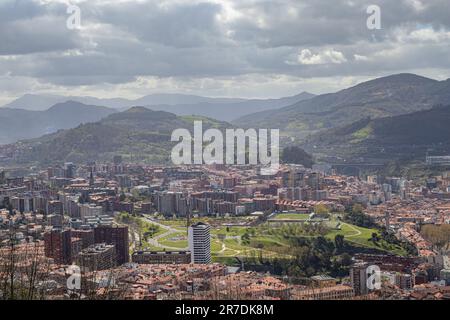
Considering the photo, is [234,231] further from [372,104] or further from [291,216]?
[372,104]

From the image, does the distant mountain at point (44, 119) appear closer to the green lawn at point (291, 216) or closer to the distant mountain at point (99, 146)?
the distant mountain at point (99, 146)

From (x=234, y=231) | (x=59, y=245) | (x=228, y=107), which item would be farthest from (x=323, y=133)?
(x=228, y=107)

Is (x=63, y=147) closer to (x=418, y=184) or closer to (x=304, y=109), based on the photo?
(x=418, y=184)

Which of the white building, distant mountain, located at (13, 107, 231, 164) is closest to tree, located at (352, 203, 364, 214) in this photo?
the white building

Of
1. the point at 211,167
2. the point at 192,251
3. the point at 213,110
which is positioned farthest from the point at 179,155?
the point at 213,110

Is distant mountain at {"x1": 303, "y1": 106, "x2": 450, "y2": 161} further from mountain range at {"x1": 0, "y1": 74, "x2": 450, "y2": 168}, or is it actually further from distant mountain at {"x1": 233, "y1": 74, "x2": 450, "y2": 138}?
distant mountain at {"x1": 233, "y1": 74, "x2": 450, "y2": 138}

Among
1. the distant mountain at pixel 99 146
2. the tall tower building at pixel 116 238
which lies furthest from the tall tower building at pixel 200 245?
the distant mountain at pixel 99 146
